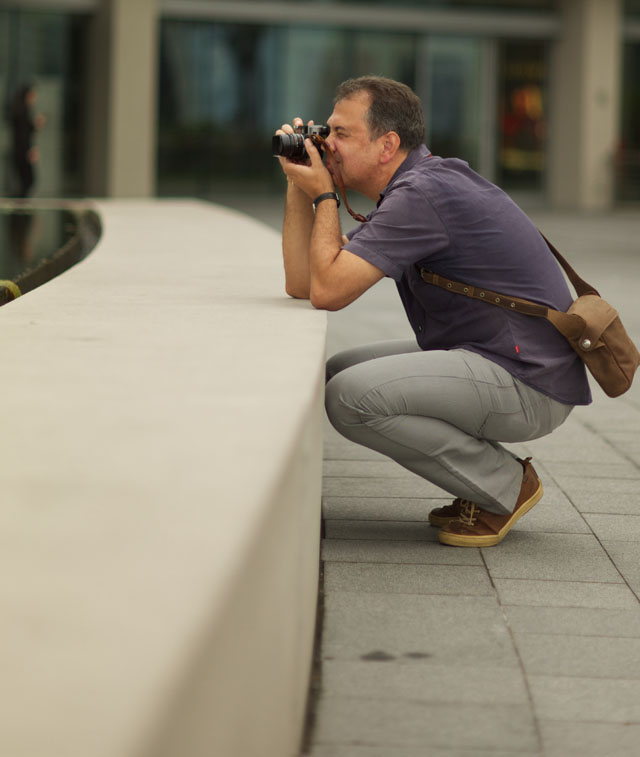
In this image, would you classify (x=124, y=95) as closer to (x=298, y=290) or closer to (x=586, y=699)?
(x=298, y=290)

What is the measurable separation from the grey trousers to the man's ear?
2.13 ft

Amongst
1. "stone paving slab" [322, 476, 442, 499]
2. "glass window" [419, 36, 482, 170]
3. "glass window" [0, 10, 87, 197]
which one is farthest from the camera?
"glass window" [419, 36, 482, 170]

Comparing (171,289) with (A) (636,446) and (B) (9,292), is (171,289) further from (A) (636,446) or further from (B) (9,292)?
(A) (636,446)

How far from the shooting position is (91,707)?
99 cm

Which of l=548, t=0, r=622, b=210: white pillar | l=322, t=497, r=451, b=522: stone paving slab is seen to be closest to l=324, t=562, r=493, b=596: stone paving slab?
l=322, t=497, r=451, b=522: stone paving slab

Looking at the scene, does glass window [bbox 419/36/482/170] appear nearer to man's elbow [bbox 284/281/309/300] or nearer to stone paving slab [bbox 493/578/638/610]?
man's elbow [bbox 284/281/309/300]

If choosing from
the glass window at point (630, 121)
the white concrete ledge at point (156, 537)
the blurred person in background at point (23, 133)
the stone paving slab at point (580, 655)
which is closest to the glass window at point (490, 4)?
the glass window at point (630, 121)

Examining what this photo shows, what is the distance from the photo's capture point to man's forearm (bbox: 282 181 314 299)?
12.1 ft

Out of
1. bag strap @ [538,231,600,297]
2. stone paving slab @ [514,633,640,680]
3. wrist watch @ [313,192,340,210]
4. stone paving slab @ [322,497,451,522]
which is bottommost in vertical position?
stone paving slab @ [322,497,451,522]

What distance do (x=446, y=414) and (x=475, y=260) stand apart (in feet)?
1.52

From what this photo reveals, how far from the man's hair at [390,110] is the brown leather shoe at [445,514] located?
1.11 metres

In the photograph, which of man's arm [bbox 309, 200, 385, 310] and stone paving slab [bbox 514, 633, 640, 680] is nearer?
stone paving slab [bbox 514, 633, 640, 680]

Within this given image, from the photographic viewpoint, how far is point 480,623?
110 inches

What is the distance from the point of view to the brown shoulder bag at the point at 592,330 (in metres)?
3.30
